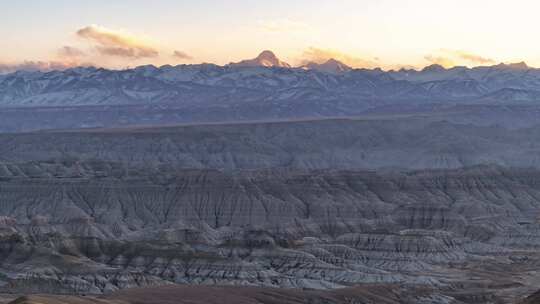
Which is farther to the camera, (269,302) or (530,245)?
(530,245)

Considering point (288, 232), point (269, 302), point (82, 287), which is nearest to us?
point (269, 302)

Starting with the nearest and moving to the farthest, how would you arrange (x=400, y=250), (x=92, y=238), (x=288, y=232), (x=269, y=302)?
(x=269, y=302)
(x=92, y=238)
(x=400, y=250)
(x=288, y=232)

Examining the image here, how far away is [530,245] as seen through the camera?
625 ft

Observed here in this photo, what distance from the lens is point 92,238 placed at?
15538 cm

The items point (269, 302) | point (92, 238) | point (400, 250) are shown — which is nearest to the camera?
point (269, 302)

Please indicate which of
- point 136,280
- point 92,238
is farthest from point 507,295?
point 92,238

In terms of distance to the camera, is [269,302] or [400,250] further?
[400,250]

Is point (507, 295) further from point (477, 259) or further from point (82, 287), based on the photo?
point (82, 287)

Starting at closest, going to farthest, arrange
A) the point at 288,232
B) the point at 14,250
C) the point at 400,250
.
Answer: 1. the point at 14,250
2. the point at 400,250
3. the point at 288,232

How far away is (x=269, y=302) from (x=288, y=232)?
68.1 meters

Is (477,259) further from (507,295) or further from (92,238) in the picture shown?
(92,238)

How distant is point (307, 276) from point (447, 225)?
57652 millimetres

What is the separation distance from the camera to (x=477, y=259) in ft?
571

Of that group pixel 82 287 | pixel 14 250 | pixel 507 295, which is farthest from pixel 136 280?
pixel 507 295
